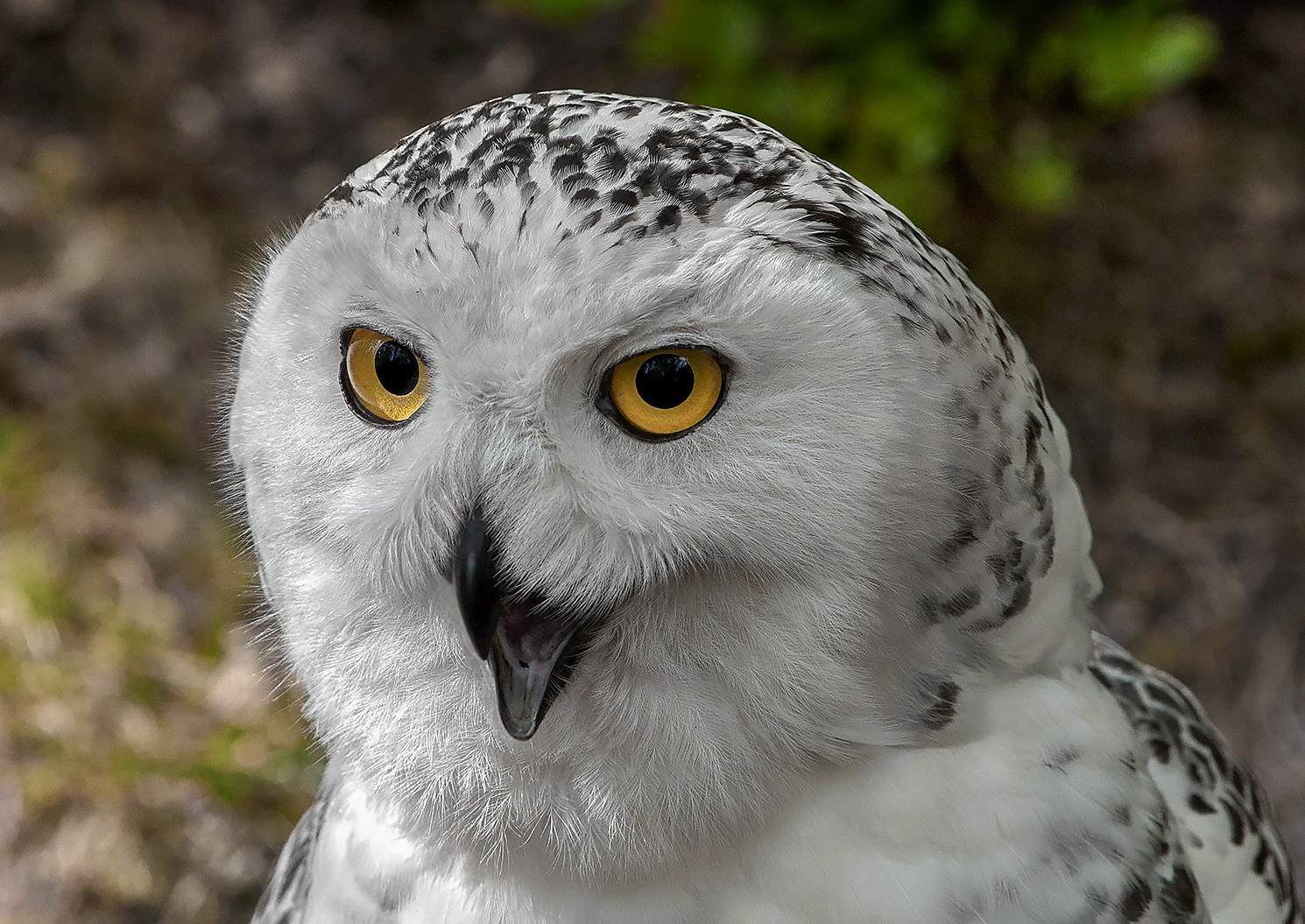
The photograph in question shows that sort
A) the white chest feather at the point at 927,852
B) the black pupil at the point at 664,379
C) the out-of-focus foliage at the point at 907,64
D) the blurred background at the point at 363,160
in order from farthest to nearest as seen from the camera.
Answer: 1. the out-of-focus foliage at the point at 907,64
2. the blurred background at the point at 363,160
3. the white chest feather at the point at 927,852
4. the black pupil at the point at 664,379

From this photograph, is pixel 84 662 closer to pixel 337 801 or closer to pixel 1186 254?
pixel 337 801

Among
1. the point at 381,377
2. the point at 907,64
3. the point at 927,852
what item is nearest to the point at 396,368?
the point at 381,377

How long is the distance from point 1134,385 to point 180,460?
2396 mm

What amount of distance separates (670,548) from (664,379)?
0.14 m

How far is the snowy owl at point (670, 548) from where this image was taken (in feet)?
3.15

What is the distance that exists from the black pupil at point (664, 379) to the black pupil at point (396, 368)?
18cm

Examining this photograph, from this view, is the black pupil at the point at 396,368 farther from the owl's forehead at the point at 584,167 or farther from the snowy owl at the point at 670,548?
the owl's forehead at the point at 584,167

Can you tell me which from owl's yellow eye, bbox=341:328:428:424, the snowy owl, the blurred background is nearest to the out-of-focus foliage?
the blurred background

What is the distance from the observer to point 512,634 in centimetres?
106

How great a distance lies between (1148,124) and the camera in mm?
3633

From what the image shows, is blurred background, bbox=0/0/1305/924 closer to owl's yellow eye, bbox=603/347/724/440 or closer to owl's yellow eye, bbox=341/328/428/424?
owl's yellow eye, bbox=341/328/428/424

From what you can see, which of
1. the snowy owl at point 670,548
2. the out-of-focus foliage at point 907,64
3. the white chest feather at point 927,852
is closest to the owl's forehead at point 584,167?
the snowy owl at point 670,548

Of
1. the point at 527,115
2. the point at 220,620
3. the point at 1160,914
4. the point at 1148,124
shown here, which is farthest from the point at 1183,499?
the point at 527,115

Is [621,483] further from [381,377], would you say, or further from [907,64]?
[907,64]
